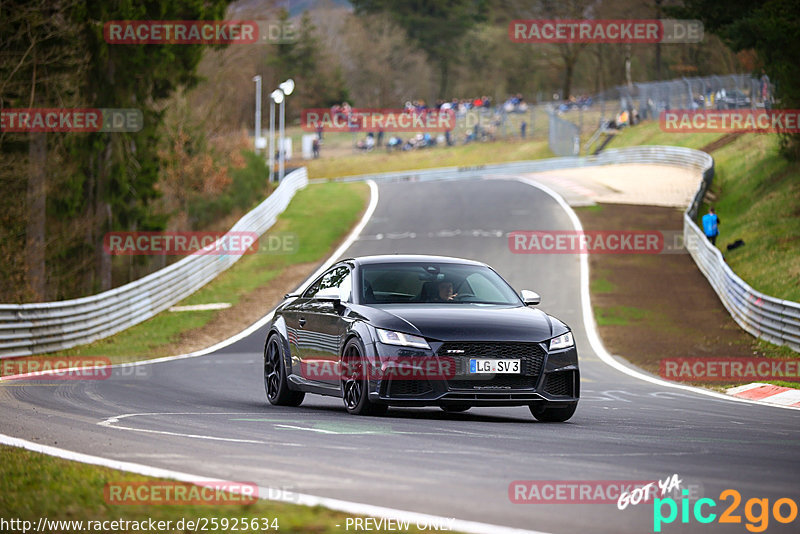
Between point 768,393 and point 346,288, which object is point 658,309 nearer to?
point 768,393

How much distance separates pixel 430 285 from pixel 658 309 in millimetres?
19007

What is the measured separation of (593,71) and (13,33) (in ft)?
283

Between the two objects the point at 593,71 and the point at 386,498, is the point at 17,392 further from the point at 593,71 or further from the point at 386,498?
the point at 593,71

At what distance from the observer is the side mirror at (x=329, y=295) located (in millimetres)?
11883

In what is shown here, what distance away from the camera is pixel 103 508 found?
594 centimetres

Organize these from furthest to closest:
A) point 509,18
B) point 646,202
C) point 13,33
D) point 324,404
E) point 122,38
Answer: point 509,18
point 646,202
point 122,38
point 13,33
point 324,404

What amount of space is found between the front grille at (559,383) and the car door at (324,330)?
203 cm

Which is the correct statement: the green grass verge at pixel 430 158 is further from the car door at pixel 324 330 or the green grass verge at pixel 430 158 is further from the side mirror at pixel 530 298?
the side mirror at pixel 530 298

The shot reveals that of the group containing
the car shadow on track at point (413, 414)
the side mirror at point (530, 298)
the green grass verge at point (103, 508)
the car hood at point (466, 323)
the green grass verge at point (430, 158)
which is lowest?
the car shadow on track at point (413, 414)

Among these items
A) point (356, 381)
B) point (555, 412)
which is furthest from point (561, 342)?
point (356, 381)

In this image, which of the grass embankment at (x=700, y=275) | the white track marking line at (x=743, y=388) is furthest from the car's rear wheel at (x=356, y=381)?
the grass embankment at (x=700, y=275)

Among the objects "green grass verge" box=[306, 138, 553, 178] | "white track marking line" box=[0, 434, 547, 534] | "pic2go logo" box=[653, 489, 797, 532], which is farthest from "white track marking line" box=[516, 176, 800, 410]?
"green grass verge" box=[306, 138, 553, 178]

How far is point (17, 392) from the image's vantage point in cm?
1426

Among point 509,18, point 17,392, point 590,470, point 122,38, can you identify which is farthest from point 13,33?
point 509,18
